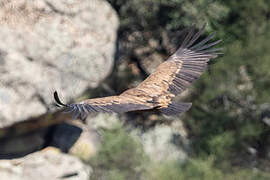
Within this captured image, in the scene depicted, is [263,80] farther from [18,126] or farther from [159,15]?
[18,126]

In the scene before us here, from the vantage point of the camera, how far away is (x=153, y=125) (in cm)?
1338

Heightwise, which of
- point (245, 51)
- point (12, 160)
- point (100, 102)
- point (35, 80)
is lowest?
point (12, 160)

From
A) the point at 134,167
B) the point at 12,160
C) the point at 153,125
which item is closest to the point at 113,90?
the point at 153,125

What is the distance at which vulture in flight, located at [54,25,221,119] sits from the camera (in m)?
5.27

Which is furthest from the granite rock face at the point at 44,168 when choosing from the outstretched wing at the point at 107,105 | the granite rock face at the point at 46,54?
the outstretched wing at the point at 107,105

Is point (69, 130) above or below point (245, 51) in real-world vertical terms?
below

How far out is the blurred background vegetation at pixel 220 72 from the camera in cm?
1245

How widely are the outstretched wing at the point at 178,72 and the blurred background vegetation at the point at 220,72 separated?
481 cm

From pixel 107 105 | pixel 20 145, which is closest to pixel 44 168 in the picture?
pixel 20 145

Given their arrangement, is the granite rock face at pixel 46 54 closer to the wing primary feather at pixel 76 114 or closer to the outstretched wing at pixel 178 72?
the outstretched wing at pixel 178 72

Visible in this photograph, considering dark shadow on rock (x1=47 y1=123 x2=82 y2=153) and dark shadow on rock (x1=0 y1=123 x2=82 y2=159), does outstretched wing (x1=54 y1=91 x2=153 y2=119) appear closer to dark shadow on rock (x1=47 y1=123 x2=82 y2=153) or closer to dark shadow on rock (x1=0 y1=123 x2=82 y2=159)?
dark shadow on rock (x1=0 y1=123 x2=82 y2=159)

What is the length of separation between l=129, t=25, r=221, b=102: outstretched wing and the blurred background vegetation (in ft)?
15.8

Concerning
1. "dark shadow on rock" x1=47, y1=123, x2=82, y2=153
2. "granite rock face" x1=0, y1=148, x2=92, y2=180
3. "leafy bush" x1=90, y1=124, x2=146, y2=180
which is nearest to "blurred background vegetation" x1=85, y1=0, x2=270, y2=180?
"leafy bush" x1=90, y1=124, x2=146, y2=180

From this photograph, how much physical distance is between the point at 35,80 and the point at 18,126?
1079 mm
